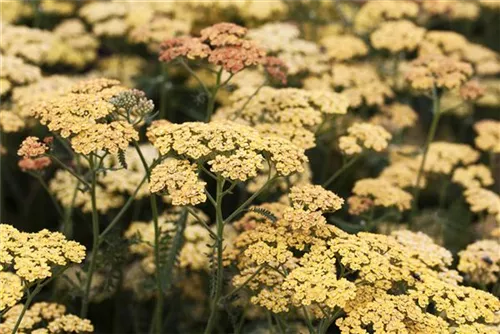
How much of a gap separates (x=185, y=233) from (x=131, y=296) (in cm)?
120

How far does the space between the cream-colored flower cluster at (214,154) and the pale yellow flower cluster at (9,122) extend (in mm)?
1936

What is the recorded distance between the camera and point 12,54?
674 cm

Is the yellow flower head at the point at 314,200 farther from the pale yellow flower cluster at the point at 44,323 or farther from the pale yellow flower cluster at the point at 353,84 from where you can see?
the pale yellow flower cluster at the point at 353,84

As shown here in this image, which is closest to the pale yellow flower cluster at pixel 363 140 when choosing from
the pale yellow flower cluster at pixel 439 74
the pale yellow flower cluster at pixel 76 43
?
the pale yellow flower cluster at pixel 439 74

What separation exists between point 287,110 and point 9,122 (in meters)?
2.47

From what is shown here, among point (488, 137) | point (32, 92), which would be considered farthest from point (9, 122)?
point (488, 137)

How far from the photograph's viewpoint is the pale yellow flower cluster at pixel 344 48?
7.53 m

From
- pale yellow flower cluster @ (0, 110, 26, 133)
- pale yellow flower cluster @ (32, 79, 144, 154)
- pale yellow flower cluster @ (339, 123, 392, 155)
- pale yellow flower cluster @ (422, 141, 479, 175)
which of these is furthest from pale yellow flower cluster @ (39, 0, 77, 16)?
pale yellow flower cluster @ (422, 141, 479, 175)

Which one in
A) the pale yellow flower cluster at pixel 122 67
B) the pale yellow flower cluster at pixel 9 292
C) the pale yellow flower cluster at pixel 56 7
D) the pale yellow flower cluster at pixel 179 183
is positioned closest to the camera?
the pale yellow flower cluster at pixel 9 292

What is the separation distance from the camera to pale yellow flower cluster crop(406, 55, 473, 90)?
6.07 m

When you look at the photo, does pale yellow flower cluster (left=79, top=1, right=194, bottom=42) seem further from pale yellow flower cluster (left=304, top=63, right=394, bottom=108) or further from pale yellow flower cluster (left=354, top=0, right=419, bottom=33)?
pale yellow flower cluster (left=354, top=0, right=419, bottom=33)

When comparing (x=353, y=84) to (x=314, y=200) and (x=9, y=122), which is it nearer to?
(x=314, y=200)

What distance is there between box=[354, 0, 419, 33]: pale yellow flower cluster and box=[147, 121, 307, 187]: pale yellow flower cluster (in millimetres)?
3804

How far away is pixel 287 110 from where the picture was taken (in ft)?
18.5
